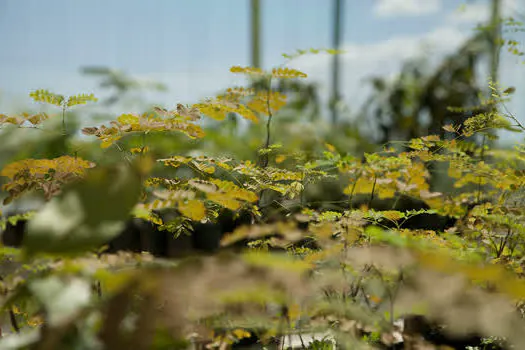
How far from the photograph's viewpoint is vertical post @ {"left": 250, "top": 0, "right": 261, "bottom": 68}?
2893 mm

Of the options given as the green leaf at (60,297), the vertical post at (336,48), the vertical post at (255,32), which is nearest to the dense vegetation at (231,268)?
the green leaf at (60,297)

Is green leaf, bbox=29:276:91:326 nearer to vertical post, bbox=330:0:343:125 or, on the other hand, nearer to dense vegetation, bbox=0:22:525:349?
dense vegetation, bbox=0:22:525:349

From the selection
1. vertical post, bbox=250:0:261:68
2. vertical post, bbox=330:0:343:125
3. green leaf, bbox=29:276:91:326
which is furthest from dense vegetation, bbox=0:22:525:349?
vertical post, bbox=330:0:343:125

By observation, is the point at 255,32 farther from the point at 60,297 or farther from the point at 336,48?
the point at 60,297

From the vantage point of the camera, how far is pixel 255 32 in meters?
2.91

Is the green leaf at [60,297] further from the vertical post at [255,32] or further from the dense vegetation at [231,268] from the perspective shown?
the vertical post at [255,32]

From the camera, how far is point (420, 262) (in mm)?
375

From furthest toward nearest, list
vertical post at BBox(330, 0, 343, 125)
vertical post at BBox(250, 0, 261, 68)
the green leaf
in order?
vertical post at BBox(330, 0, 343, 125)
vertical post at BBox(250, 0, 261, 68)
the green leaf

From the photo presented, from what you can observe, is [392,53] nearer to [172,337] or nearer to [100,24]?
[100,24]

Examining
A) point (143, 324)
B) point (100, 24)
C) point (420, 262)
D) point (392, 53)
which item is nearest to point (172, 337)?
point (143, 324)

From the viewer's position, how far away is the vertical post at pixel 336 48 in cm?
305

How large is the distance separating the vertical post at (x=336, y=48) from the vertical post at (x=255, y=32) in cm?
49

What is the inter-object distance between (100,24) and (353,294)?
2391 mm

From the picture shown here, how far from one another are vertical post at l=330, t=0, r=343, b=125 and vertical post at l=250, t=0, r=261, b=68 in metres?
0.49
